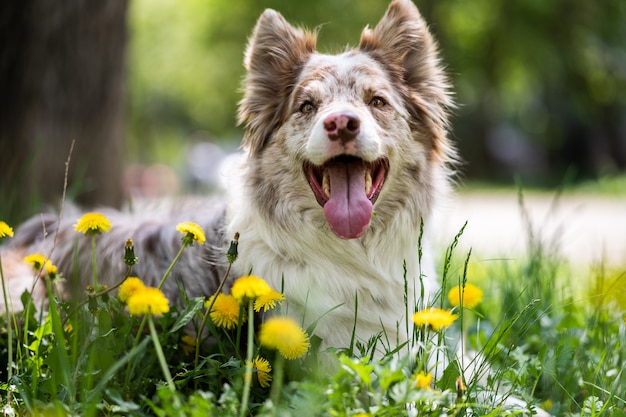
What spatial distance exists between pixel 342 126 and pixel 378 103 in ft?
1.77

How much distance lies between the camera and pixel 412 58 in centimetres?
392

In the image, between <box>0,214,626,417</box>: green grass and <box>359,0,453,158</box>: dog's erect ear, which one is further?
<box>359,0,453,158</box>: dog's erect ear

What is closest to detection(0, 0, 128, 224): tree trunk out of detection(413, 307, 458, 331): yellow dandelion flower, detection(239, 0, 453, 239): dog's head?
detection(239, 0, 453, 239): dog's head

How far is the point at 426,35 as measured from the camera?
154 inches

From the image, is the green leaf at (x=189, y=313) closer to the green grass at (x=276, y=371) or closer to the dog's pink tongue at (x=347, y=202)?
the green grass at (x=276, y=371)

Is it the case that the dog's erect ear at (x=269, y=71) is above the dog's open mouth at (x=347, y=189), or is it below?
above

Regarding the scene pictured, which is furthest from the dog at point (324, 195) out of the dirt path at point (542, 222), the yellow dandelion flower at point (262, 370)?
the dirt path at point (542, 222)

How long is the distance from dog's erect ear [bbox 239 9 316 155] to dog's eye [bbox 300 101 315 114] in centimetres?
13

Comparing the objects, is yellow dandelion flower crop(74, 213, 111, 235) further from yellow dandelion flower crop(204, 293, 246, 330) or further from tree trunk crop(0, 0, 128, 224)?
tree trunk crop(0, 0, 128, 224)

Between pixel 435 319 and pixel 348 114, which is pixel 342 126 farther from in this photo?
pixel 435 319

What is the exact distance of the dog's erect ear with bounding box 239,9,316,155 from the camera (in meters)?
3.80

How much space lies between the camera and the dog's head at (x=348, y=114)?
10.8ft

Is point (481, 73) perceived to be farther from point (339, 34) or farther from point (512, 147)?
point (512, 147)

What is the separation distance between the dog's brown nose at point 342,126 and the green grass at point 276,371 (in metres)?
0.76
